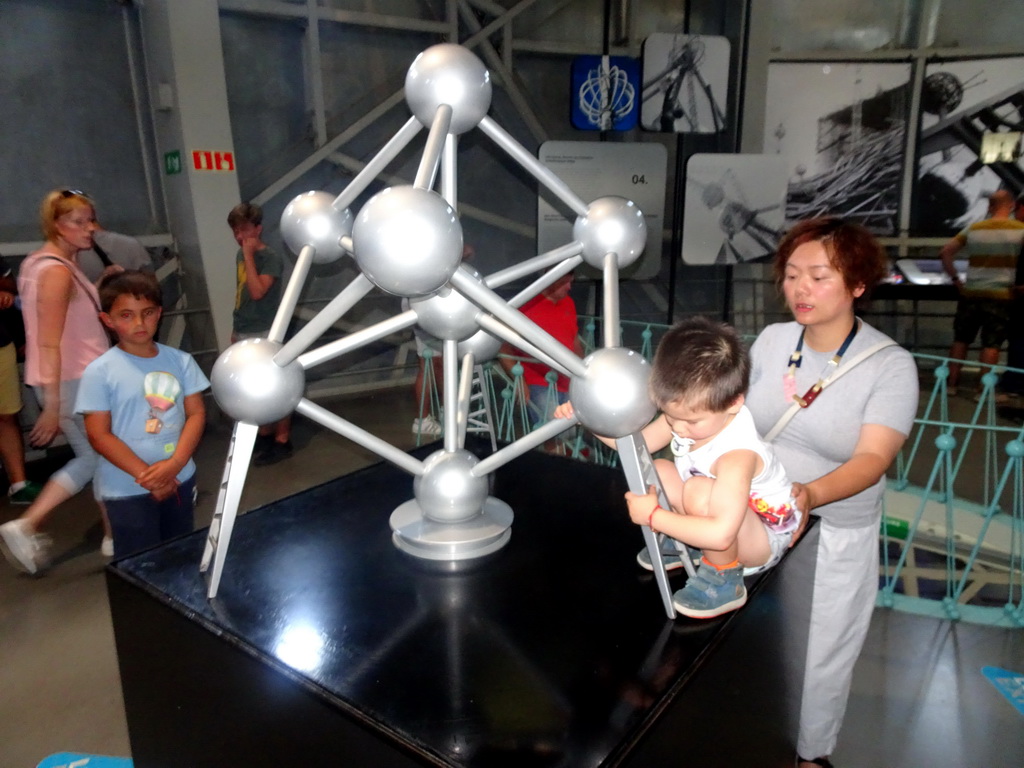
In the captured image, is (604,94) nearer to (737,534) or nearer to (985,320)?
(985,320)

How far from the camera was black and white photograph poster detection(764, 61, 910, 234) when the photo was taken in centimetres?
567

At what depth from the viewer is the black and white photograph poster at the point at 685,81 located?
437 centimetres

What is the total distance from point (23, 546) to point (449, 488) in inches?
80.6

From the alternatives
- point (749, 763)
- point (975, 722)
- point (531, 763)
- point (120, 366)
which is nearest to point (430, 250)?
point (531, 763)

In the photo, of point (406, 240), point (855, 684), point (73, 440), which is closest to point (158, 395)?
point (73, 440)

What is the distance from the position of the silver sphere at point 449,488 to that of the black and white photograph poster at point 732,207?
3.31 meters

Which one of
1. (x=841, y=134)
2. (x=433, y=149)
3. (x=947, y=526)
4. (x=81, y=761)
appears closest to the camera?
(x=433, y=149)

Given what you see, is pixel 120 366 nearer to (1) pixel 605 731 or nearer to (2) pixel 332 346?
(2) pixel 332 346

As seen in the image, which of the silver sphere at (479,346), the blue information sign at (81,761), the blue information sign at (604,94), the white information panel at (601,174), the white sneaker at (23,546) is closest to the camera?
the silver sphere at (479,346)

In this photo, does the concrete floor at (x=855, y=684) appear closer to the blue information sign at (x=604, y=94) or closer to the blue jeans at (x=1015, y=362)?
the blue jeans at (x=1015, y=362)

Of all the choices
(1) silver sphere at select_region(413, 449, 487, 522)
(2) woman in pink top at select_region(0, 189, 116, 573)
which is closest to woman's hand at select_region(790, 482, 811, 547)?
(1) silver sphere at select_region(413, 449, 487, 522)

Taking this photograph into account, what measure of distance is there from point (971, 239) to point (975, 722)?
3583 mm

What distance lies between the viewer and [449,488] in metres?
0.93

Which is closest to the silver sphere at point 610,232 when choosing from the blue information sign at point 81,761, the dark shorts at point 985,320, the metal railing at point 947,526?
the metal railing at point 947,526
